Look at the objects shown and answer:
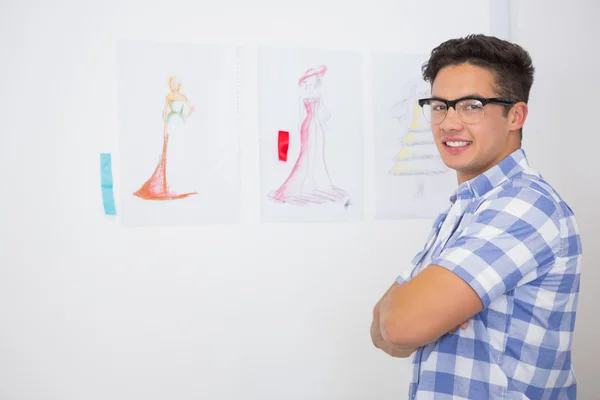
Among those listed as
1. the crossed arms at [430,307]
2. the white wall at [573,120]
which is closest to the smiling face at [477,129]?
the crossed arms at [430,307]

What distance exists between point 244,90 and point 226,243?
0.52 meters

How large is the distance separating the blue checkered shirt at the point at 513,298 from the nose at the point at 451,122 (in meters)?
0.18

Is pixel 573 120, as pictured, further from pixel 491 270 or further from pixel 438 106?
pixel 491 270

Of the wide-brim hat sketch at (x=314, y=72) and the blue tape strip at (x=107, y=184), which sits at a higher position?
the wide-brim hat sketch at (x=314, y=72)

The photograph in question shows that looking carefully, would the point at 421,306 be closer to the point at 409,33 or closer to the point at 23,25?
the point at 409,33

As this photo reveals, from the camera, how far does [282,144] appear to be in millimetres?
1709

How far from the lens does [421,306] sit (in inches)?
37.2

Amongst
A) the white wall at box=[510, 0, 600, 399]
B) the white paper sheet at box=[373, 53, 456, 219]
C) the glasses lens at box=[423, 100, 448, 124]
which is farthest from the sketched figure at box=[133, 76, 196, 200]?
the white wall at box=[510, 0, 600, 399]

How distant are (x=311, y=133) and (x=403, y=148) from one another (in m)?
0.36

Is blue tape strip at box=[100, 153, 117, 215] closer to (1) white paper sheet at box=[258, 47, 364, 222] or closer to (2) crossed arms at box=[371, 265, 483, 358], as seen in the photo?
(1) white paper sheet at box=[258, 47, 364, 222]

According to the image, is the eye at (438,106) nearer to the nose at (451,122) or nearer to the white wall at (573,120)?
the nose at (451,122)

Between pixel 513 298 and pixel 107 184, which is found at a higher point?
pixel 107 184

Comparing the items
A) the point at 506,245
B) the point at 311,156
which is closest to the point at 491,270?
the point at 506,245

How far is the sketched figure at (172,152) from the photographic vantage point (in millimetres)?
1609
